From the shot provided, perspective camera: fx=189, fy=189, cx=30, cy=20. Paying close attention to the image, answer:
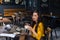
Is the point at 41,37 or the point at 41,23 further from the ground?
the point at 41,23

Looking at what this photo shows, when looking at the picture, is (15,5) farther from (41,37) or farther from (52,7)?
(41,37)

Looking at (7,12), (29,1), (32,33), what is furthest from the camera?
(29,1)

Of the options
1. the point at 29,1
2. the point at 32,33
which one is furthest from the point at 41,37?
the point at 29,1

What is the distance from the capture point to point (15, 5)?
31.1 feet

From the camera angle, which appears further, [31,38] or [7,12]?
[7,12]

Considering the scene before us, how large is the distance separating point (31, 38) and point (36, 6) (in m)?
6.11

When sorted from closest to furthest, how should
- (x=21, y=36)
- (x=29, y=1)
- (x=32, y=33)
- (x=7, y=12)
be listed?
(x=32, y=33) → (x=21, y=36) → (x=7, y=12) → (x=29, y=1)

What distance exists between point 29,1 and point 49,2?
105 cm

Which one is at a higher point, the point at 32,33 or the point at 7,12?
the point at 32,33

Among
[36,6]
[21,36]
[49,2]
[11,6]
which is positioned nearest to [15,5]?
[11,6]

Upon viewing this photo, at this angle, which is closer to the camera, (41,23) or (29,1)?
(41,23)

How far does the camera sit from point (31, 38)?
330 cm

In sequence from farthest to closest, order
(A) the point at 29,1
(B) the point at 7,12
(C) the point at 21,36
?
(A) the point at 29,1
(B) the point at 7,12
(C) the point at 21,36

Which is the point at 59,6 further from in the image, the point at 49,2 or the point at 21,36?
the point at 21,36
